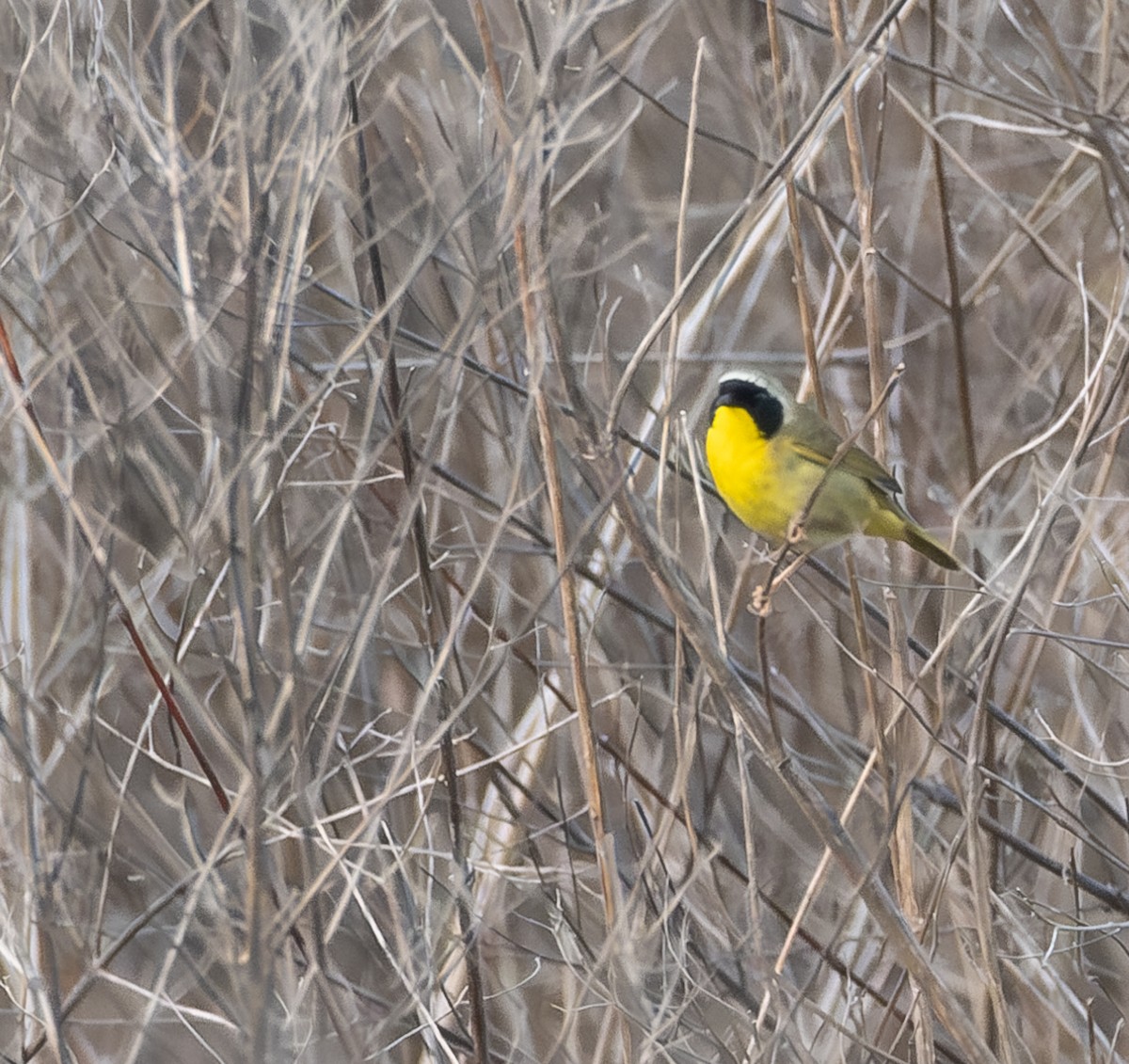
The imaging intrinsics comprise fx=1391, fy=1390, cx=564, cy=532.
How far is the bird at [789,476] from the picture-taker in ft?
9.43

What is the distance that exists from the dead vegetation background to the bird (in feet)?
0.37

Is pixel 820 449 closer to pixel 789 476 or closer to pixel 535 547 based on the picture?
pixel 789 476

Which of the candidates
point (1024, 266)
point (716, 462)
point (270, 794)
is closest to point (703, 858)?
point (270, 794)

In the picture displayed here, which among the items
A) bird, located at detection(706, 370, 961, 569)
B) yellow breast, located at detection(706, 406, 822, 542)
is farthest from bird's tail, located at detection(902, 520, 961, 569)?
yellow breast, located at detection(706, 406, 822, 542)

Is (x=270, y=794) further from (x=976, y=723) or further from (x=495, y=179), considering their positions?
(x=495, y=179)

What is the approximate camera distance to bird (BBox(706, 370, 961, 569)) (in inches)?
113

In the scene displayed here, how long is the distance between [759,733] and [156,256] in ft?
3.87

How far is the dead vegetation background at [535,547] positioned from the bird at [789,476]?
0.11 meters

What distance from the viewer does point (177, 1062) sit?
4.29m

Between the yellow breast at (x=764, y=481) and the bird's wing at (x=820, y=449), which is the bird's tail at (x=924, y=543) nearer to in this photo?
the bird's wing at (x=820, y=449)

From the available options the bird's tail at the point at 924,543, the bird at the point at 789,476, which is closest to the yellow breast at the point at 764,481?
the bird at the point at 789,476

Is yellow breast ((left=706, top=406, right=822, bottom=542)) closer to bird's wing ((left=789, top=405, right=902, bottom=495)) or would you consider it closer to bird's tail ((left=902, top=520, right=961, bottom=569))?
bird's wing ((left=789, top=405, right=902, bottom=495))

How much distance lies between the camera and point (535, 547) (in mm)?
2896

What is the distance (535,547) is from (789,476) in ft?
1.80
